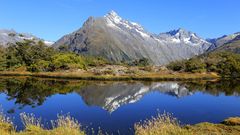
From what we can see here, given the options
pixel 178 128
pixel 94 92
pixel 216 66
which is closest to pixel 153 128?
pixel 178 128

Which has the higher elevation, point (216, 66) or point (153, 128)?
point (216, 66)

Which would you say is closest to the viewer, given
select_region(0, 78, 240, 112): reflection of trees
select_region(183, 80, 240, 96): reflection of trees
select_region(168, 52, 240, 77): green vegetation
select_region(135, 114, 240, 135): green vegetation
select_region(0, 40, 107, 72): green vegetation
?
select_region(135, 114, 240, 135): green vegetation

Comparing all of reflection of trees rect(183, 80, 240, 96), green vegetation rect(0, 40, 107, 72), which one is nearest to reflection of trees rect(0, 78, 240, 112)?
reflection of trees rect(183, 80, 240, 96)

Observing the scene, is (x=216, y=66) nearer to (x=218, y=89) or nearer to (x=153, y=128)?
(x=218, y=89)

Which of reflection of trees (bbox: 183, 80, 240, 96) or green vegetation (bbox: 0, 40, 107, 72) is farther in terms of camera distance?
green vegetation (bbox: 0, 40, 107, 72)

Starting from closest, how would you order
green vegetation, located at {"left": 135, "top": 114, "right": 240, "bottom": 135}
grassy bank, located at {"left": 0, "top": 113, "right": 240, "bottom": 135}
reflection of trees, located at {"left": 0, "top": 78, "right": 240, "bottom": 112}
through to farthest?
green vegetation, located at {"left": 135, "top": 114, "right": 240, "bottom": 135} → grassy bank, located at {"left": 0, "top": 113, "right": 240, "bottom": 135} → reflection of trees, located at {"left": 0, "top": 78, "right": 240, "bottom": 112}

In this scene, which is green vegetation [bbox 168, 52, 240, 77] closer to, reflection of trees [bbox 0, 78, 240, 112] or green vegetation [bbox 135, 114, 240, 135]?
reflection of trees [bbox 0, 78, 240, 112]

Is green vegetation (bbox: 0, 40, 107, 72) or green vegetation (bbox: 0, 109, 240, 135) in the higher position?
green vegetation (bbox: 0, 40, 107, 72)

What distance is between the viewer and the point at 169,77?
499 feet

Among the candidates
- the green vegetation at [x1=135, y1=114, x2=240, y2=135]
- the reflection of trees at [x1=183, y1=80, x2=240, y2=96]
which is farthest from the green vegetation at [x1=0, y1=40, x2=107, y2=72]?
the green vegetation at [x1=135, y1=114, x2=240, y2=135]

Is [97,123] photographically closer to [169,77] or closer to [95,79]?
[95,79]

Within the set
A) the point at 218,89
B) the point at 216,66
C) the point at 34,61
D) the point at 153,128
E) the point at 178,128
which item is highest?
the point at 34,61

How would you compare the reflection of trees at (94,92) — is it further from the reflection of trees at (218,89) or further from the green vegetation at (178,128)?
the green vegetation at (178,128)

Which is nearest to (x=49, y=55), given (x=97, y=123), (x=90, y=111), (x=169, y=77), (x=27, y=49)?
(x=27, y=49)
